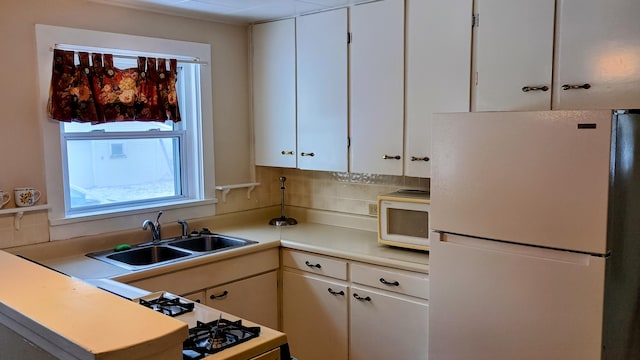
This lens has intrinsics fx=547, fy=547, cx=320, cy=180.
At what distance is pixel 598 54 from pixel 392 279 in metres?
1.38

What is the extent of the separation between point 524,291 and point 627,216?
47 cm

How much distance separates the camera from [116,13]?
2.99 m

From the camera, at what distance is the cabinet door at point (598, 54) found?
2.16m

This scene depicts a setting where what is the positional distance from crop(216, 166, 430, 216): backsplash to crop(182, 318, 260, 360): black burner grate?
1824mm

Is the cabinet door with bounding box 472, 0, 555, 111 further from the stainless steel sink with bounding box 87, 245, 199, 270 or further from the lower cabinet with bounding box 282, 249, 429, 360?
the stainless steel sink with bounding box 87, 245, 199, 270

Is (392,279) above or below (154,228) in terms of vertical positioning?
below

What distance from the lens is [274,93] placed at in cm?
358

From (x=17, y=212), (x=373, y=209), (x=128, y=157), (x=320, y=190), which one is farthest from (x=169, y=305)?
(x=320, y=190)

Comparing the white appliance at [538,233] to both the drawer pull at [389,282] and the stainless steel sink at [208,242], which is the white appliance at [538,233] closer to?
the drawer pull at [389,282]

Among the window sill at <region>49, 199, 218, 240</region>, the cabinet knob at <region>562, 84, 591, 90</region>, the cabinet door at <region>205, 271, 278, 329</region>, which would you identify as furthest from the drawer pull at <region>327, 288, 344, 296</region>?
the cabinet knob at <region>562, 84, 591, 90</region>

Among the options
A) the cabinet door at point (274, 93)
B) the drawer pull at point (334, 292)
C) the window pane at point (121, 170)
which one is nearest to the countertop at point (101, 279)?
the drawer pull at point (334, 292)

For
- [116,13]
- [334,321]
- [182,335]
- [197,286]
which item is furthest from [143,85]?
[182,335]

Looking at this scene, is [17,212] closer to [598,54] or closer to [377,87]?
[377,87]

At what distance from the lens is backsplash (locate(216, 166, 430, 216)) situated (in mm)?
3438
